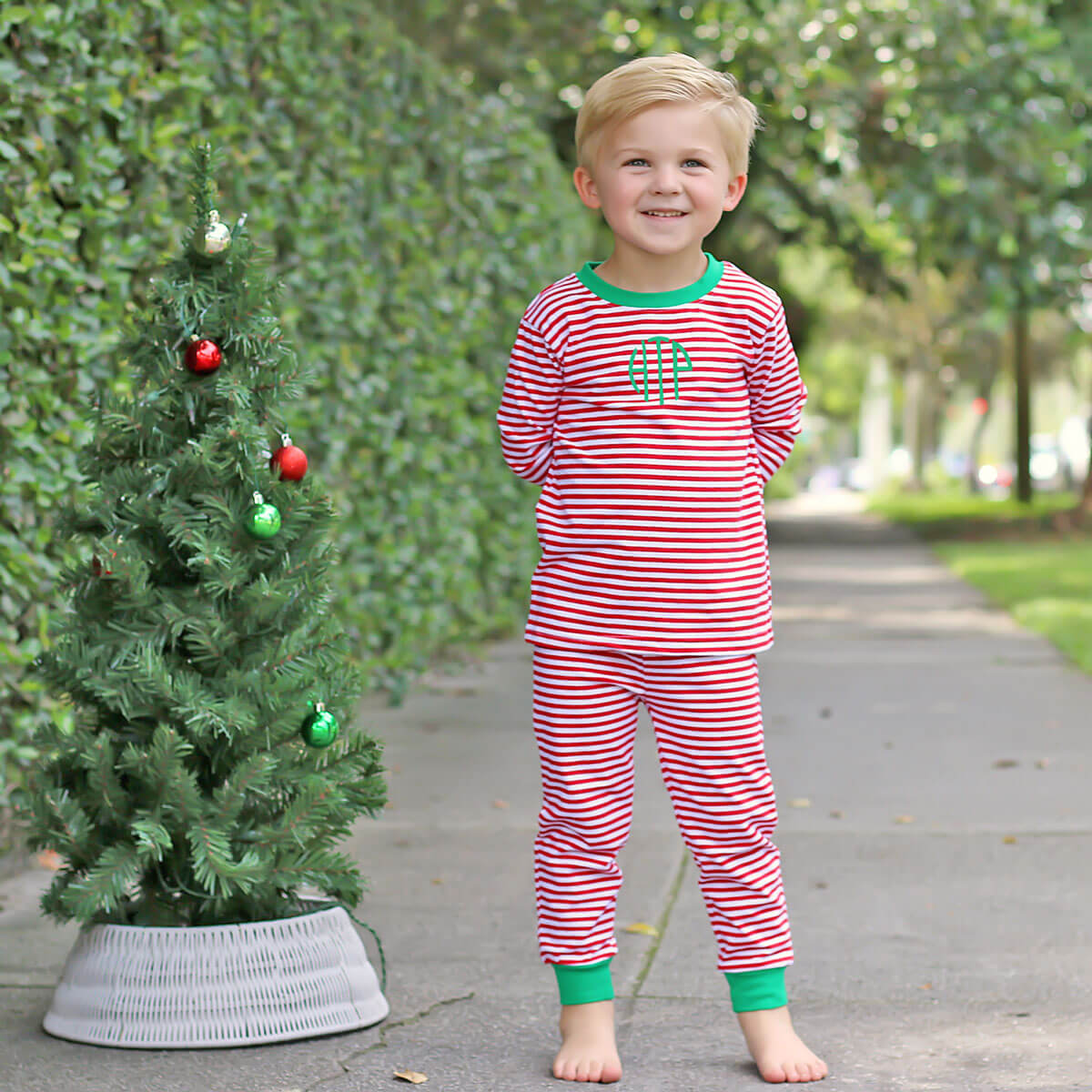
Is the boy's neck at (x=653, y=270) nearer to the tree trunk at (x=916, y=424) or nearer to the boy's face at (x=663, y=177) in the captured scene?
the boy's face at (x=663, y=177)

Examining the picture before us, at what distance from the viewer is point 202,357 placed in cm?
363

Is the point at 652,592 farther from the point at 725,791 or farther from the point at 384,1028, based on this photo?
the point at 384,1028

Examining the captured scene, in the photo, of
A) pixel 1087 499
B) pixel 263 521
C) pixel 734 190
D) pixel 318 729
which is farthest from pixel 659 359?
pixel 1087 499

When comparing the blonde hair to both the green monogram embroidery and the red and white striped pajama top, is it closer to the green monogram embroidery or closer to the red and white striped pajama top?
the red and white striped pajama top

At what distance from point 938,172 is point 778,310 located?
35.3ft

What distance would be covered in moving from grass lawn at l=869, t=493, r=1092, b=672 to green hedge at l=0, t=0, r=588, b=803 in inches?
144

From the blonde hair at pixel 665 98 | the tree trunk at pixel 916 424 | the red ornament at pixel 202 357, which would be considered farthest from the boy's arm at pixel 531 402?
the tree trunk at pixel 916 424

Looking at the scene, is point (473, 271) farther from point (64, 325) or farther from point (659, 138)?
point (659, 138)

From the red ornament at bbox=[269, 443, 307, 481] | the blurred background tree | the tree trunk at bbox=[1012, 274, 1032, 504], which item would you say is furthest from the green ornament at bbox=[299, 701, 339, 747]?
the tree trunk at bbox=[1012, 274, 1032, 504]

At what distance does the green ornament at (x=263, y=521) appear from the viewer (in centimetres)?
358

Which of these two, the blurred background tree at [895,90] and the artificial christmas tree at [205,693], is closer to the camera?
the artificial christmas tree at [205,693]

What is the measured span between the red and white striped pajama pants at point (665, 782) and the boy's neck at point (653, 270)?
0.68 meters

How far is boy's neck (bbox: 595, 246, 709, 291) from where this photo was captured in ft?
10.8

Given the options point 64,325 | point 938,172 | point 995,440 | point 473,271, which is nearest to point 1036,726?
point 473,271
